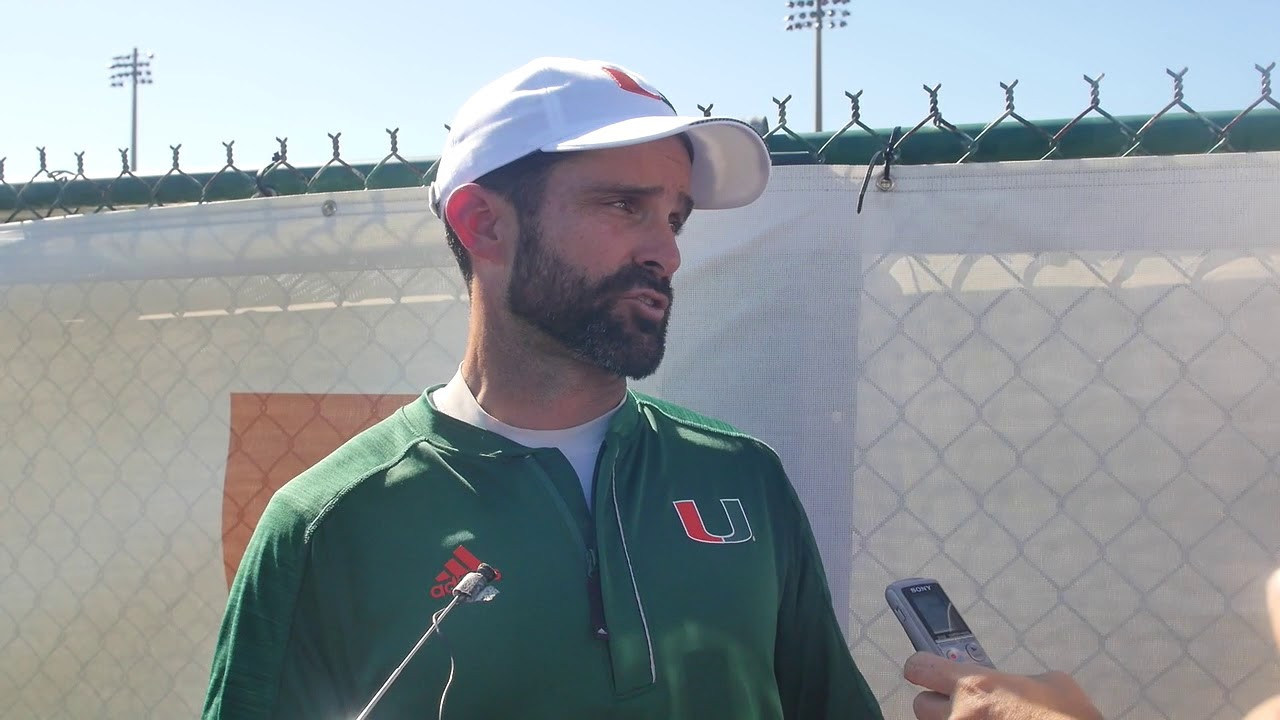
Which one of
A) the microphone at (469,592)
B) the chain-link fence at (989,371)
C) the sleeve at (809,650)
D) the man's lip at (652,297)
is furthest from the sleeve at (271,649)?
the chain-link fence at (989,371)

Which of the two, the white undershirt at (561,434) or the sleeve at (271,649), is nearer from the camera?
the sleeve at (271,649)

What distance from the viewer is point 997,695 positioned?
1.49 metres

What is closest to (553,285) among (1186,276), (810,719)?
(810,719)

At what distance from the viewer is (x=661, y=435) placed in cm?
186

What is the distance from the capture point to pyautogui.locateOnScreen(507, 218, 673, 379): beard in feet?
5.80

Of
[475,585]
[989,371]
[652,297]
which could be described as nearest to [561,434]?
[652,297]

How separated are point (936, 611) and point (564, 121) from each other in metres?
1.04

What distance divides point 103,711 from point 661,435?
6.41 ft

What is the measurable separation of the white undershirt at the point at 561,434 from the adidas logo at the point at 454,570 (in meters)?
0.23

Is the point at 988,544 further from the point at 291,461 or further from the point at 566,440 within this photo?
the point at 291,461

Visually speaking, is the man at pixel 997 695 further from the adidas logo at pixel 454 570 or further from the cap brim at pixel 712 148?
the cap brim at pixel 712 148

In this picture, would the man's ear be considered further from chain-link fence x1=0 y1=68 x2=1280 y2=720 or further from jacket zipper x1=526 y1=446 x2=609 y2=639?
chain-link fence x1=0 y1=68 x2=1280 y2=720

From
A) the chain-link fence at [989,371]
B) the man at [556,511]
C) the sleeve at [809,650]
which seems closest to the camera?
the man at [556,511]

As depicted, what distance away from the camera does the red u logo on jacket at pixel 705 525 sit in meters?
1.72
